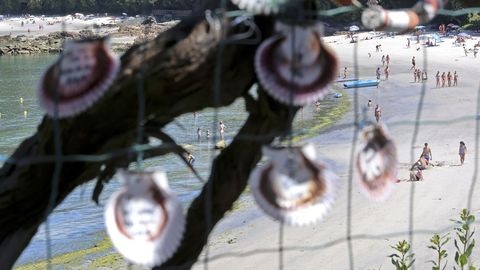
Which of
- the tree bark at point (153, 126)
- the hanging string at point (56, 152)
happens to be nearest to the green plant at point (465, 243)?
the tree bark at point (153, 126)

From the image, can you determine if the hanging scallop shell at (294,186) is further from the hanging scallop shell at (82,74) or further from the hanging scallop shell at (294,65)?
the hanging scallop shell at (82,74)

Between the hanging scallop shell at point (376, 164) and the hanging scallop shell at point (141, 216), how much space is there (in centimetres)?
55

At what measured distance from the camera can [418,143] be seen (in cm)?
1938

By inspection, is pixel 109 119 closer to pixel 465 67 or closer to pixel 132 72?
pixel 132 72

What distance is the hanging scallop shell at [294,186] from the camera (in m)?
1.92

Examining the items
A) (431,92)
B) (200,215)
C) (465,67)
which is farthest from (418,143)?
(200,215)

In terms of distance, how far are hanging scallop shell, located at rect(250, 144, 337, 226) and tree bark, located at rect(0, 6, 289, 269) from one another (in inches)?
11.1

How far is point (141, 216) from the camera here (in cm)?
185

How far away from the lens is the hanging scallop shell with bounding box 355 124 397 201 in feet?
6.73

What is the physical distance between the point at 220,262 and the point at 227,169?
29.5 feet

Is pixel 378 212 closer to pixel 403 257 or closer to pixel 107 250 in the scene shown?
pixel 107 250

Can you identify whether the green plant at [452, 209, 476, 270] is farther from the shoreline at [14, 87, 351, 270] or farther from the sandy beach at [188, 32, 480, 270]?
the shoreline at [14, 87, 351, 270]

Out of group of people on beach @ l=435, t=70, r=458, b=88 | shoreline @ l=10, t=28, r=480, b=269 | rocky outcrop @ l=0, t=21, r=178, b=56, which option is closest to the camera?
shoreline @ l=10, t=28, r=480, b=269

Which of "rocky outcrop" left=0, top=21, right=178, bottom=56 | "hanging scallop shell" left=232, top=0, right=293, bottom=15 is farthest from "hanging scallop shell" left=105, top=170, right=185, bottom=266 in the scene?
"rocky outcrop" left=0, top=21, right=178, bottom=56
